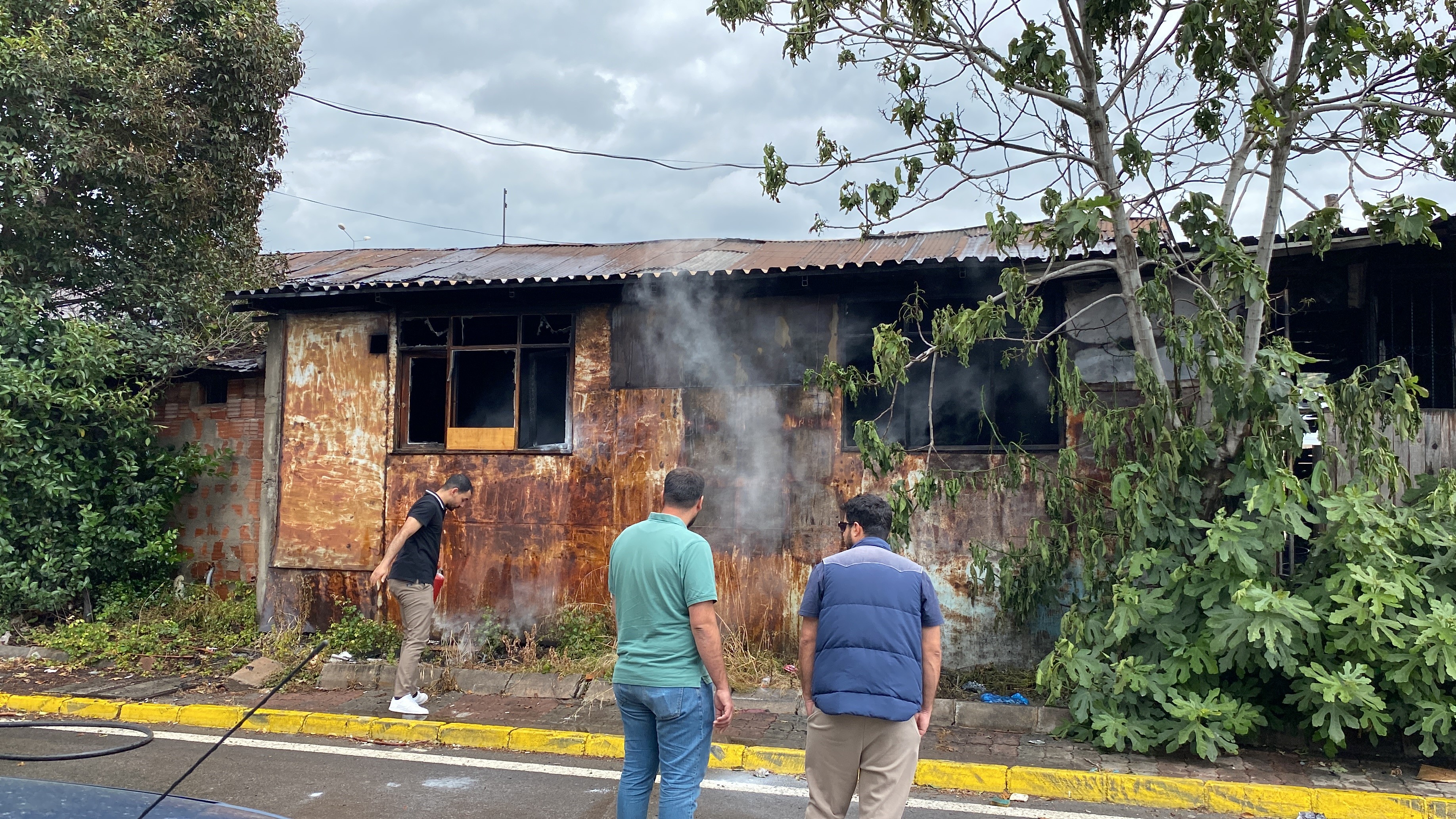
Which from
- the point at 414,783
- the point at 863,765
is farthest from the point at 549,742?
the point at 863,765

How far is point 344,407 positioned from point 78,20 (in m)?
4.79

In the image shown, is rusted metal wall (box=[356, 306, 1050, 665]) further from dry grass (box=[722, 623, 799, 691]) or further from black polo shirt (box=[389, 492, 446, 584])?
black polo shirt (box=[389, 492, 446, 584])

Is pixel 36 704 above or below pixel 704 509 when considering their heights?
below

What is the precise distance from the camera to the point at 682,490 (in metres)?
4.06

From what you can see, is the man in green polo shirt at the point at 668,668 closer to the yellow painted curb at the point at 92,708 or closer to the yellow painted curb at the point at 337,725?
the yellow painted curb at the point at 337,725

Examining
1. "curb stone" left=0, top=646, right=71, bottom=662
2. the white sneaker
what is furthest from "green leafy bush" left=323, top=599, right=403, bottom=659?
"curb stone" left=0, top=646, right=71, bottom=662

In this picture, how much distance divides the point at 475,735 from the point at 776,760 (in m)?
2.24

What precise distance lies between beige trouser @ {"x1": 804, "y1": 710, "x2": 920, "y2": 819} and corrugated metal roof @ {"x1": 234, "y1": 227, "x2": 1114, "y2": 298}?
4472 millimetres

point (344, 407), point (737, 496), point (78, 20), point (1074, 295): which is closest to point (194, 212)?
point (78, 20)

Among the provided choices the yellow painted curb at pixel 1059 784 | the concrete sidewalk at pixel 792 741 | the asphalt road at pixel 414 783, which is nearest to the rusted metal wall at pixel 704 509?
the concrete sidewalk at pixel 792 741

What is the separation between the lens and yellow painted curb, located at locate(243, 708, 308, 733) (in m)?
6.92

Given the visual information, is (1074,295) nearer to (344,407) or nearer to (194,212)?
(344,407)

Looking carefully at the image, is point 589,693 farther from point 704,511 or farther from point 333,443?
point 333,443

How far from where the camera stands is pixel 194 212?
398 inches
